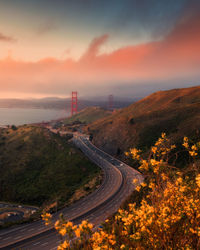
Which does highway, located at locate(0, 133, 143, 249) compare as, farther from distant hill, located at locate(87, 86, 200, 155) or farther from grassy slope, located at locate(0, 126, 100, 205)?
distant hill, located at locate(87, 86, 200, 155)

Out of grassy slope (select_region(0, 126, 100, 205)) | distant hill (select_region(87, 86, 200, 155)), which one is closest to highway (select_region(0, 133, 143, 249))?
grassy slope (select_region(0, 126, 100, 205))

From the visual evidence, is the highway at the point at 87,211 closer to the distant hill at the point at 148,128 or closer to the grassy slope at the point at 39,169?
the grassy slope at the point at 39,169

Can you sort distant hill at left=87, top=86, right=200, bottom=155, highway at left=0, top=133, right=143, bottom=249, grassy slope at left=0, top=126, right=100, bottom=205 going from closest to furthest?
highway at left=0, top=133, right=143, bottom=249 → grassy slope at left=0, top=126, right=100, bottom=205 → distant hill at left=87, top=86, right=200, bottom=155

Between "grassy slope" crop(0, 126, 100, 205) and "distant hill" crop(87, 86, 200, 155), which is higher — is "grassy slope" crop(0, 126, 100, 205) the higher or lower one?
the lower one

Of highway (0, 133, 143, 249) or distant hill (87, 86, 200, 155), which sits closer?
highway (0, 133, 143, 249)

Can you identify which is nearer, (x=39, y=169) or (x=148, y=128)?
(x=39, y=169)

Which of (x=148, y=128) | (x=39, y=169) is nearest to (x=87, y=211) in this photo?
(x=39, y=169)

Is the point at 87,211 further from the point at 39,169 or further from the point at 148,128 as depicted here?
the point at 148,128

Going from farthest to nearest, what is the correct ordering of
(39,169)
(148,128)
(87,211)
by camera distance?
(148,128)
(39,169)
(87,211)
